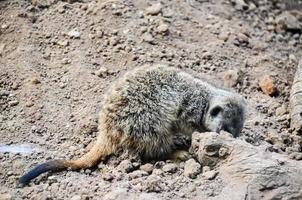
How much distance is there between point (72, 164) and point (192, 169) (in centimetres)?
67

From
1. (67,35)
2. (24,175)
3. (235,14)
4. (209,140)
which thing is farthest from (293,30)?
(24,175)

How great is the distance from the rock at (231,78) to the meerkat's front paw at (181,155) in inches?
37.7

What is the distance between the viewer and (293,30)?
5.73 meters

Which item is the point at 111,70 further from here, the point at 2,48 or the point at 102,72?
the point at 2,48

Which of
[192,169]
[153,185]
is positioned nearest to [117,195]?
[153,185]

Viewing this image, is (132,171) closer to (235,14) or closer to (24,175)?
(24,175)

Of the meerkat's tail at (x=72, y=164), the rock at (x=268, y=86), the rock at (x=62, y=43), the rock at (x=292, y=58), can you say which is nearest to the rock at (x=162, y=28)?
the rock at (x=62, y=43)

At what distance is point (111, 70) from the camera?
4484 millimetres

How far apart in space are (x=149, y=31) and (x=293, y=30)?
1.55 m

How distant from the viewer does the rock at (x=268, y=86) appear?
4.68m

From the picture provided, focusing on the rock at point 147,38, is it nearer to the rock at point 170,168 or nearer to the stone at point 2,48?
the stone at point 2,48

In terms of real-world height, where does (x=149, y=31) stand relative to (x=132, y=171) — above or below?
above

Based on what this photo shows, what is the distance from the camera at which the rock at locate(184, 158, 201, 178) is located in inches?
138

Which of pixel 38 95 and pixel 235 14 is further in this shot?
pixel 235 14
